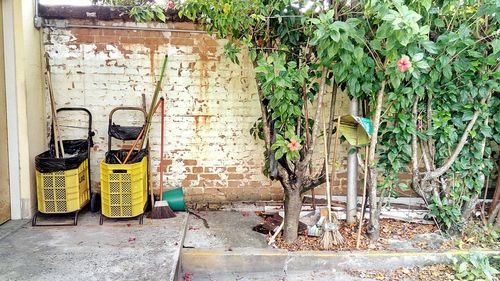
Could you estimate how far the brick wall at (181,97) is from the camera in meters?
4.14

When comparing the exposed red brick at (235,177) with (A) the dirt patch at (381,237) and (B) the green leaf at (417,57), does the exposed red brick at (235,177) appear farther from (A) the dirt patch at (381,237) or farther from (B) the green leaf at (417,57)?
(B) the green leaf at (417,57)

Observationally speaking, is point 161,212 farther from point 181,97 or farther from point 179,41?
point 179,41

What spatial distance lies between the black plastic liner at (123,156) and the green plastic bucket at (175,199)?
22.9 inches

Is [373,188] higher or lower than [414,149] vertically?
lower

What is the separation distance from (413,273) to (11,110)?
439 centimetres

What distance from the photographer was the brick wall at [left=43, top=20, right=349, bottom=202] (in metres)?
4.14

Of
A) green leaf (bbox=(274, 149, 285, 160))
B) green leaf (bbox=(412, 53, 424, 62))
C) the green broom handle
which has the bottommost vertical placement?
green leaf (bbox=(274, 149, 285, 160))

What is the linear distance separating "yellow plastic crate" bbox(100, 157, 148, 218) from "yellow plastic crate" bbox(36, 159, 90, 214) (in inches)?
11.4

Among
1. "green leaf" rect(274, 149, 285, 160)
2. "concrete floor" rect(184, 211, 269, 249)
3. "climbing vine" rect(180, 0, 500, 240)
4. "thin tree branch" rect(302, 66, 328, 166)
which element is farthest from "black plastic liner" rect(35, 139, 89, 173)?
"thin tree branch" rect(302, 66, 328, 166)

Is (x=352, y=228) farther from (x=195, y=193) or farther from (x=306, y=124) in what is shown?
(x=195, y=193)

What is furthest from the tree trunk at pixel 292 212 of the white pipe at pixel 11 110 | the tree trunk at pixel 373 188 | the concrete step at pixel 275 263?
the white pipe at pixel 11 110

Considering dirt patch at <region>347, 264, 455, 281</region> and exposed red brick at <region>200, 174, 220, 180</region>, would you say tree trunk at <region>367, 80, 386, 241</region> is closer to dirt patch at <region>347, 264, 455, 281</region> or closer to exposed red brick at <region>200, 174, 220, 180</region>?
dirt patch at <region>347, 264, 455, 281</region>

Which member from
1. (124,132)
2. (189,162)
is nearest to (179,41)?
(124,132)

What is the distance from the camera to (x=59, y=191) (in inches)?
142
